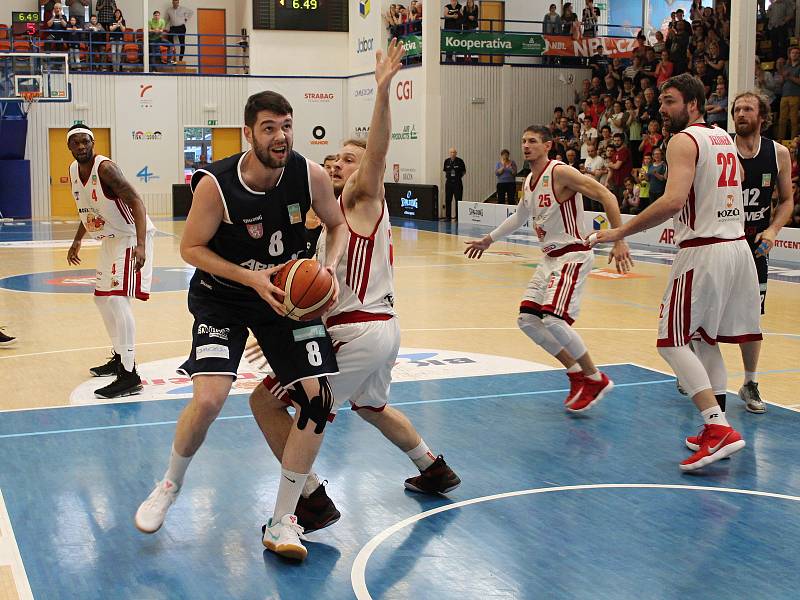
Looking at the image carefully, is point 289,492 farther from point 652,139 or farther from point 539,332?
point 652,139

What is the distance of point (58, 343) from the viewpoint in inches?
397

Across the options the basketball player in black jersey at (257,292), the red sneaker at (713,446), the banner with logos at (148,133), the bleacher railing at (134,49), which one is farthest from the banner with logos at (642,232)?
the bleacher railing at (134,49)

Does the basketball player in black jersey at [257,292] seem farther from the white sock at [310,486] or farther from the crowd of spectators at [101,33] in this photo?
the crowd of spectators at [101,33]

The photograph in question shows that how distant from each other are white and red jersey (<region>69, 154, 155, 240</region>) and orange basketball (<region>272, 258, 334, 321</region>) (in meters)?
3.98

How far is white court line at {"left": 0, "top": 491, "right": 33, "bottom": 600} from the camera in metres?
4.23

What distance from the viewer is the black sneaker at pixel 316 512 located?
492 centimetres

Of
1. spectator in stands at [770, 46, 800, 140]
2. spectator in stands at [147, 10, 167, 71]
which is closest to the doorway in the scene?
spectator in stands at [147, 10, 167, 71]

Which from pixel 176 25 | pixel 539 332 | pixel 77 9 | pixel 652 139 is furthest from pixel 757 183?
pixel 176 25

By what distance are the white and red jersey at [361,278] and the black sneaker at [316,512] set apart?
0.81 metres

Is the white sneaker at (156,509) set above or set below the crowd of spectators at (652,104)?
below

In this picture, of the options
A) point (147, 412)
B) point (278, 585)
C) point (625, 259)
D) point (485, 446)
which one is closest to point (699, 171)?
point (625, 259)

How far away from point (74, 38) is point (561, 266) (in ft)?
87.4

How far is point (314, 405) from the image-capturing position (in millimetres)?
4637

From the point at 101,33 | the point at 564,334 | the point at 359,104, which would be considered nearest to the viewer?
the point at 564,334
